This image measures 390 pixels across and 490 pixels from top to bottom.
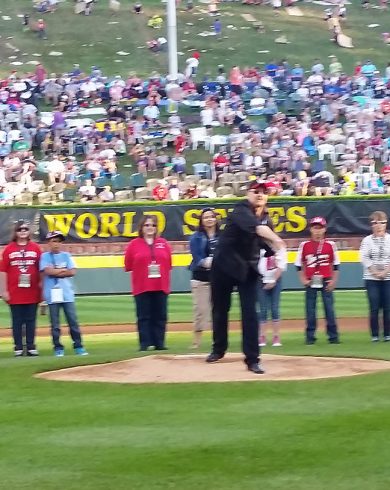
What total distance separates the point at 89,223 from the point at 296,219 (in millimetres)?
4896

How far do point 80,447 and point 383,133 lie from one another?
1063 inches

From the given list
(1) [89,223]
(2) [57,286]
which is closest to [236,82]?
(1) [89,223]

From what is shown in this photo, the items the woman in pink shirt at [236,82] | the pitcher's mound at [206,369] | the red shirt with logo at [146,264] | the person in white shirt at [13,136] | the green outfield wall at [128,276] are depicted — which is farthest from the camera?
the woman in pink shirt at [236,82]

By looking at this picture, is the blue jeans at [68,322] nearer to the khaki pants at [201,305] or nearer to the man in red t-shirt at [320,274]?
the khaki pants at [201,305]

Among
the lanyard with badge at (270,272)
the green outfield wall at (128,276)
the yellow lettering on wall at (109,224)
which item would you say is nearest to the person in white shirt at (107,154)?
the yellow lettering on wall at (109,224)

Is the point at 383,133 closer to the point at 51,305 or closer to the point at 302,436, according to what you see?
the point at 51,305

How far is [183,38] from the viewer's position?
44.6 metres

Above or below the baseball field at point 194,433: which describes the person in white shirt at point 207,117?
above

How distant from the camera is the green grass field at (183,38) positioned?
42469mm

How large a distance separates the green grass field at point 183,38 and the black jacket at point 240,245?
3268 cm

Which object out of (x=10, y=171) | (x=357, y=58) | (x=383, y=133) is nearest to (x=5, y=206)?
(x=10, y=171)

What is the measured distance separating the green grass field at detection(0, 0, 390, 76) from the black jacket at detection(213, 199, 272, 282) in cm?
3268

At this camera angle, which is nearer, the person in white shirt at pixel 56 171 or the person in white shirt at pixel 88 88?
the person in white shirt at pixel 56 171

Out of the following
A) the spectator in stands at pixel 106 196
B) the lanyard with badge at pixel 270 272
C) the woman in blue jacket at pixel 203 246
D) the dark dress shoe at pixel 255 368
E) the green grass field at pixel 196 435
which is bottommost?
the green grass field at pixel 196 435
